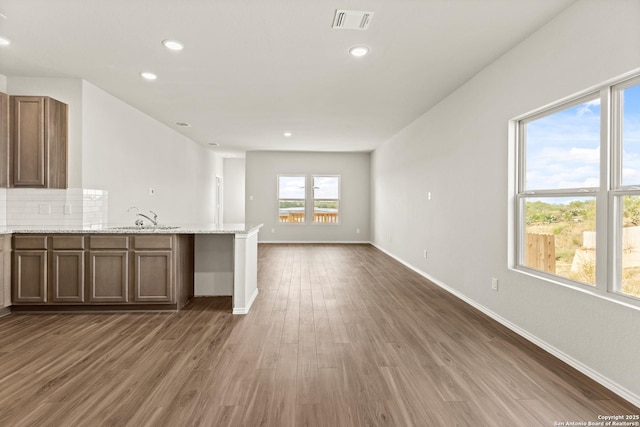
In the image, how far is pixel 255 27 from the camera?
2951mm

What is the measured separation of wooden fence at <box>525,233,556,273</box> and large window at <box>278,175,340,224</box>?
23.4 ft

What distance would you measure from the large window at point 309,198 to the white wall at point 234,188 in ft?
10.2

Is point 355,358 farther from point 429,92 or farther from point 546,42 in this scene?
point 429,92

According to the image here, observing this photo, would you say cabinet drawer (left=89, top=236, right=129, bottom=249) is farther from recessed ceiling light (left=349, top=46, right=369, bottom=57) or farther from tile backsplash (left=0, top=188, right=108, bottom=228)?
recessed ceiling light (left=349, top=46, right=369, bottom=57)

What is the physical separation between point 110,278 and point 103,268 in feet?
0.43

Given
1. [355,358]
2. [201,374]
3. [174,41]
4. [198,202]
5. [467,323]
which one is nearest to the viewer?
[201,374]

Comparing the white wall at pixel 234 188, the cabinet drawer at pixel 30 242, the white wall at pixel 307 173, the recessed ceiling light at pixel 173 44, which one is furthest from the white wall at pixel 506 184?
the white wall at pixel 234 188

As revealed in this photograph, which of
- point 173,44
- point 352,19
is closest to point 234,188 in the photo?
point 173,44

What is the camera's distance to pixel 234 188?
1277 cm

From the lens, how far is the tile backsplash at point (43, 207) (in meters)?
3.99

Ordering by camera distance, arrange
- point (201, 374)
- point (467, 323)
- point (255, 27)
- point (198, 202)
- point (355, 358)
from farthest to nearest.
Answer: point (198, 202)
point (467, 323)
point (255, 27)
point (355, 358)
point (201, 374)

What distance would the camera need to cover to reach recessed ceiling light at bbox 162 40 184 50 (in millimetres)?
3201

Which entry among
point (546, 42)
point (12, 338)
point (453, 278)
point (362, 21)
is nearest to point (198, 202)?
point (12, 338)

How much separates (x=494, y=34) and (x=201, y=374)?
3568 millimetres
